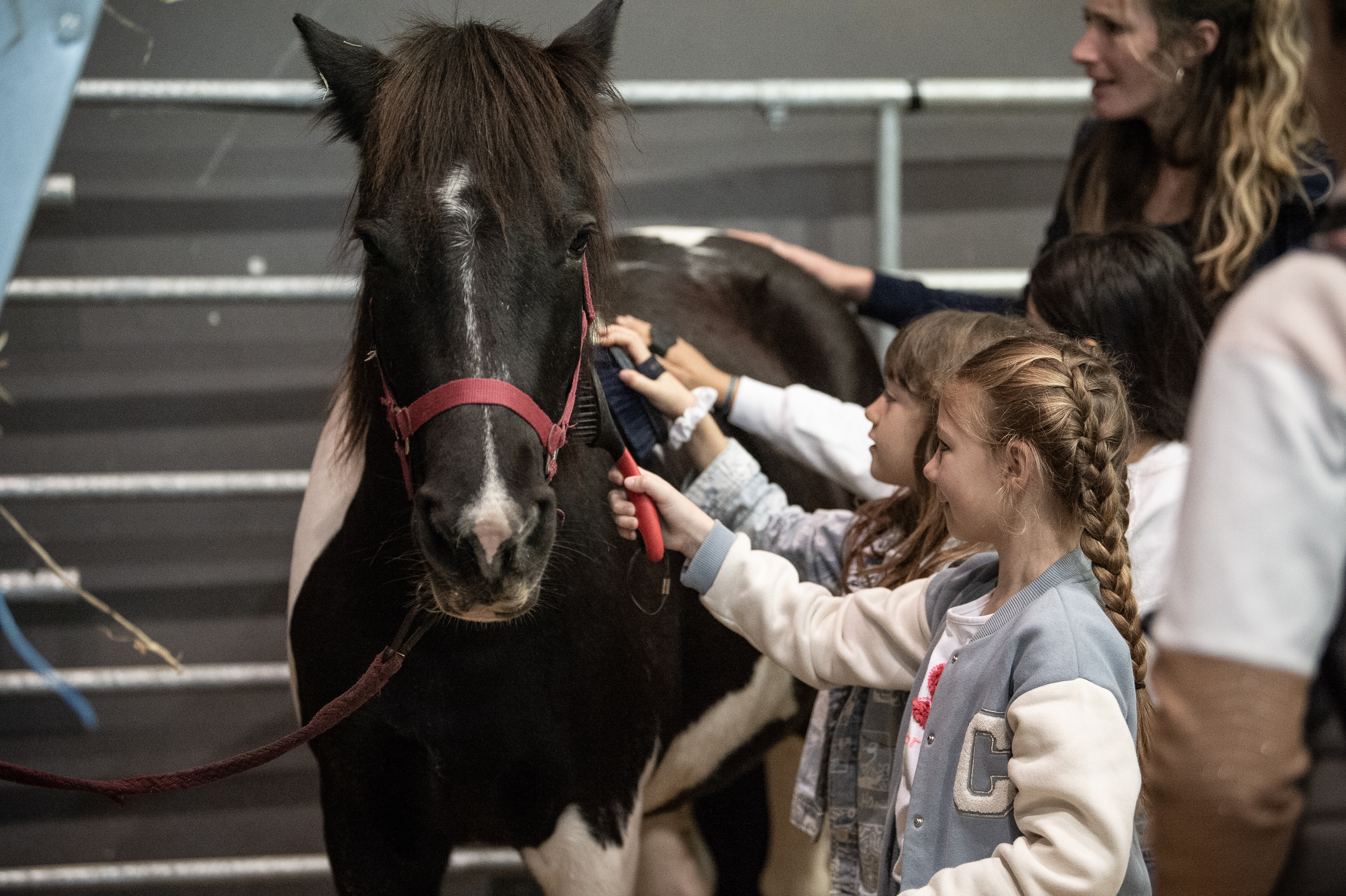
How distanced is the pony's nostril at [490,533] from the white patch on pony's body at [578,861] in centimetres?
43

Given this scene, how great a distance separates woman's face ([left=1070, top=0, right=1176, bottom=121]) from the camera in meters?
1.52

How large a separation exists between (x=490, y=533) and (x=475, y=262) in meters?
0.23

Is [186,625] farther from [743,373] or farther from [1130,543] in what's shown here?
[1130,543]

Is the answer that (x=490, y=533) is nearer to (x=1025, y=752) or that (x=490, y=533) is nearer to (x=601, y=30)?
(x=1025, y=752)

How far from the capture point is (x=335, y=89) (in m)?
1.02

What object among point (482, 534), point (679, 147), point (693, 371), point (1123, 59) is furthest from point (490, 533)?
point (679, 147)

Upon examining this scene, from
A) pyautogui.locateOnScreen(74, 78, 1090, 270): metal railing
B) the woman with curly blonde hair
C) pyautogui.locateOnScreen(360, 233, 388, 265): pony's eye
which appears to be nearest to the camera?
pyautogui.locateOnScreen(360, 233, 388, 265): pony's eye

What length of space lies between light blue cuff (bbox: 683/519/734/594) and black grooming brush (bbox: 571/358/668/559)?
40 mm

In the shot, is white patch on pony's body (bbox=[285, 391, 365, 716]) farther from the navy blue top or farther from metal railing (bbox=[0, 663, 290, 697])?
the navy blue top

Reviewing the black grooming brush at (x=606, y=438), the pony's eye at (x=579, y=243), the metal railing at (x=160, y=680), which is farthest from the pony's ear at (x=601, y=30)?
the metal railing at (x=160, y=680)

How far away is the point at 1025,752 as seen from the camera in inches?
29.4

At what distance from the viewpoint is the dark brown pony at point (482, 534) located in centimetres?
87

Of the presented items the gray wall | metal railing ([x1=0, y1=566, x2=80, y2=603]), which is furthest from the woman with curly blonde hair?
metal railing ([x1=0, y1=566, x2=80, y2=603])

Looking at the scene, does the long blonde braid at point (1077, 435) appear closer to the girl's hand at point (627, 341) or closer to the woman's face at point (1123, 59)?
the girl's hand at point (627, 341)
